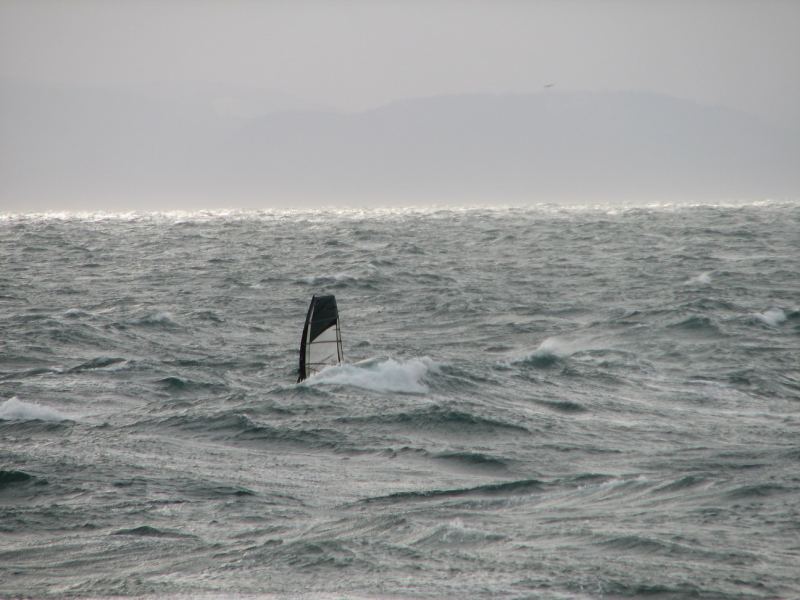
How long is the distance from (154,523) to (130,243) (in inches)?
2362

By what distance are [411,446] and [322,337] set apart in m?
6.55

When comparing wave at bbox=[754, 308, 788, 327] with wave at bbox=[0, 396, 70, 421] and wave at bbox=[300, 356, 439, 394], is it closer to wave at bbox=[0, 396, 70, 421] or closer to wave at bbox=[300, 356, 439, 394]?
wave at bbox=[300, 356, 439, 394]

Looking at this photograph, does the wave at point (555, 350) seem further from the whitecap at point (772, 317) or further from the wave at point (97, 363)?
the wave at point (97, 363)

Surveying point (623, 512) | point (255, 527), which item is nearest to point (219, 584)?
point (255, 527)

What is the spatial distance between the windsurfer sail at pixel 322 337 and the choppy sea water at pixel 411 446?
611 mm

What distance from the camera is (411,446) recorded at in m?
14.3

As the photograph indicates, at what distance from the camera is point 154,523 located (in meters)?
10.6

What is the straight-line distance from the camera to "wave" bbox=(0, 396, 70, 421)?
1620cm

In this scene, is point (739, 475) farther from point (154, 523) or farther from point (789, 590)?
point (154, 523)

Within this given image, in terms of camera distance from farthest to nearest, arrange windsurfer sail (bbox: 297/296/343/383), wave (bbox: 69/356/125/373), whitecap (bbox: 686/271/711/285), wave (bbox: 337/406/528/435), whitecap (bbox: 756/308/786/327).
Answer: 1. whitecap (bbox: 686/271/711/285)
2. whitecap (bbox: 756/308/786/327)
3. wave (bbox: 69/356/125/373)
4. windsurfer sail (bbox: 297/296/343/383)
5. wave (bbox: 337/406/528/435)

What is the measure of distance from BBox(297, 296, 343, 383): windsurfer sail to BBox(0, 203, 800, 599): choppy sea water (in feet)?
2.00

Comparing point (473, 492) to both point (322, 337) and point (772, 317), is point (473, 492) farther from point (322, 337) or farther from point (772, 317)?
point (772, 317)

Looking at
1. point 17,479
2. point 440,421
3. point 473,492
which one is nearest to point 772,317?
point 440,421

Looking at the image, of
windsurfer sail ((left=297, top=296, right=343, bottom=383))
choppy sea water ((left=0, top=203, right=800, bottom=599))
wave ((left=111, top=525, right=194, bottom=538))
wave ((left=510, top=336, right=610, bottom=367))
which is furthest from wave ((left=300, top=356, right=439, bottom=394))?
wave ((left=111, top=525, right=194, bottom=538))
